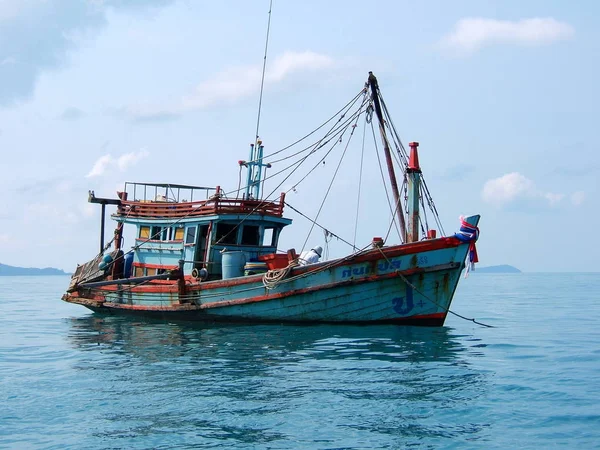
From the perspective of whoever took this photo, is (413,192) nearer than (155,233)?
Yes

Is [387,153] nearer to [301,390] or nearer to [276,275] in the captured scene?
[276,275]

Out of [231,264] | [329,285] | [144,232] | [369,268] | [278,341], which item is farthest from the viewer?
[144,232]

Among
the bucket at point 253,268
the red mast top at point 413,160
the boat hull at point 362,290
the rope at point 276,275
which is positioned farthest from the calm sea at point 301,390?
the red mast top at point 413,160

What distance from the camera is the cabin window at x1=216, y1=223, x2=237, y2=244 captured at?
21.1 m

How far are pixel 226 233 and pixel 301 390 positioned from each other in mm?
10490

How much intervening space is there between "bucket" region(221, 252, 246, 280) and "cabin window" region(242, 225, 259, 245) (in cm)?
154

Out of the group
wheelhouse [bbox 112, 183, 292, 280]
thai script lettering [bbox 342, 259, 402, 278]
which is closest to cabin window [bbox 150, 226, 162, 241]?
wheelhouse [bbox 112, 183, 292, 280]

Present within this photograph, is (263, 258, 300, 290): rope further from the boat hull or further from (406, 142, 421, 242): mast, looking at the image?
(406, 142, 421, 242): mast

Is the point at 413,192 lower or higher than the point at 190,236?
higher

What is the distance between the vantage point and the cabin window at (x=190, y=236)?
70.9ft

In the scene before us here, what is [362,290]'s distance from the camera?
59.8 feet

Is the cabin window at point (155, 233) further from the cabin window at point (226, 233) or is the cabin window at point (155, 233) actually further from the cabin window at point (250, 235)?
the cabin window at point (250, 235)

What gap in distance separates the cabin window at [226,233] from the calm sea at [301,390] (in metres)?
3.05

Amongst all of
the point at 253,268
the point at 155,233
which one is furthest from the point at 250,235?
the point at 155,233
